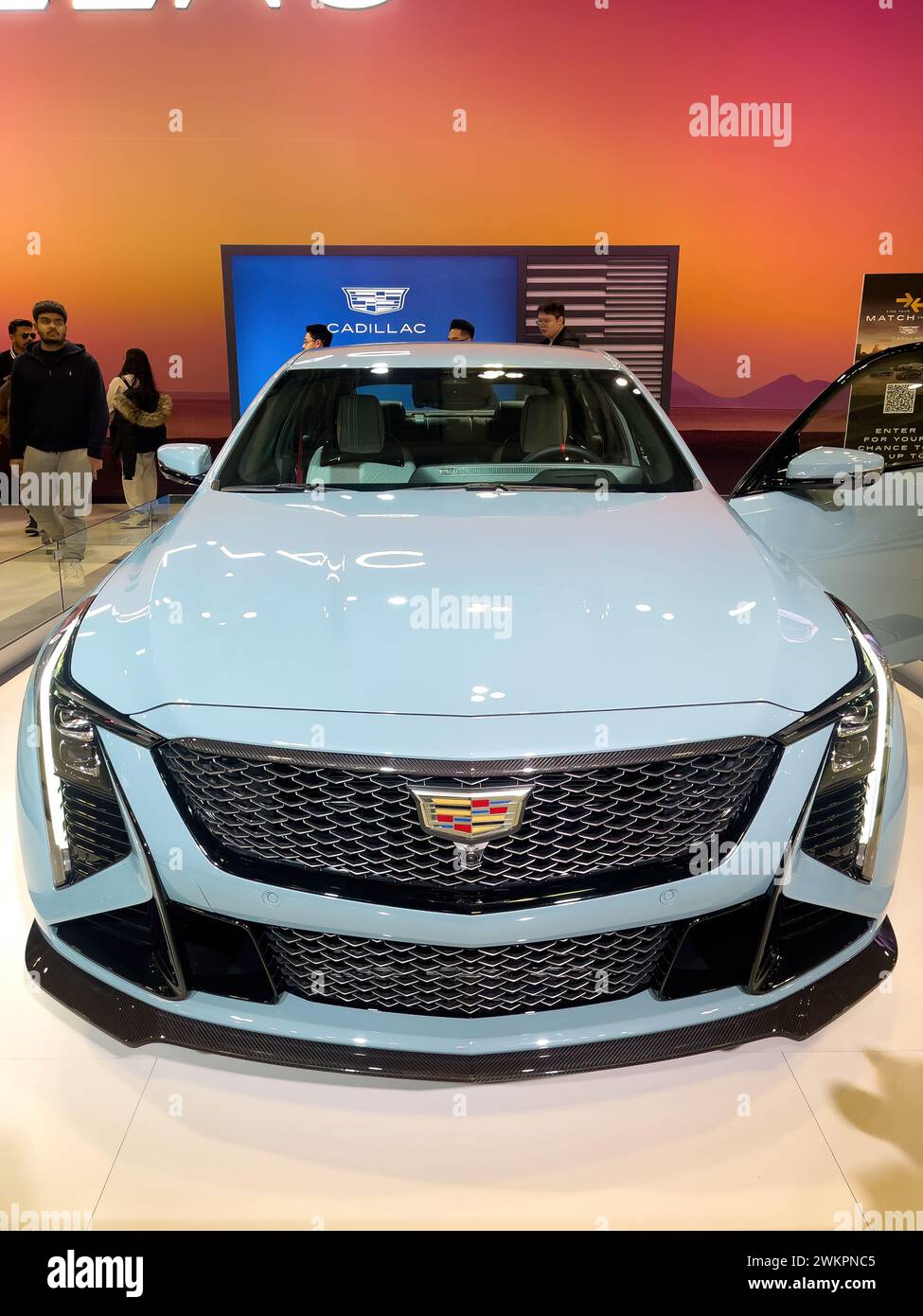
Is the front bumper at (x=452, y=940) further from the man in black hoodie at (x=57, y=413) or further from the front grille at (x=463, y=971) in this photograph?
the man in black hoodie at (x=57, y=413)

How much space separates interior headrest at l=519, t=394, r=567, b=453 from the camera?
2473mm

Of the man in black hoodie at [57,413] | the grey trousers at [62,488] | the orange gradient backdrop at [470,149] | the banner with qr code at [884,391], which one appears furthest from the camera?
the orange gradient backdrop at [470,149]

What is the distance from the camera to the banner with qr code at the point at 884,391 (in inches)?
257

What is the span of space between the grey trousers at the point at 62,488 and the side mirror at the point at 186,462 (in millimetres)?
3072

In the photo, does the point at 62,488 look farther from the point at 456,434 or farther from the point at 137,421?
the point at 456,434

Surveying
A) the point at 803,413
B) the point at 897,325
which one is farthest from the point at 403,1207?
the point at 897,325

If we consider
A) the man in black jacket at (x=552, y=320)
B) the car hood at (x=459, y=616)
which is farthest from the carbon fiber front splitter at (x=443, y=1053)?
the man in black jacket at (x=552, y=320)

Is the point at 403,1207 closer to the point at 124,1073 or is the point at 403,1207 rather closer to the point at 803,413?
the point at 124,1073

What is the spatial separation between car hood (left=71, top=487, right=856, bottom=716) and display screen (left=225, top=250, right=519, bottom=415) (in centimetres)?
541

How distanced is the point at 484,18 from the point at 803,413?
17.0ft

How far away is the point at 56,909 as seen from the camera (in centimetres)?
150

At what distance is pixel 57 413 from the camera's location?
5281 mm

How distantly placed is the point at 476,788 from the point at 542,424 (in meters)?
1.42

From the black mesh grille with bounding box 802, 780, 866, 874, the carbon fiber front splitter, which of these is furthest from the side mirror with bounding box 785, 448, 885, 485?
the carbon fiber front splitter
